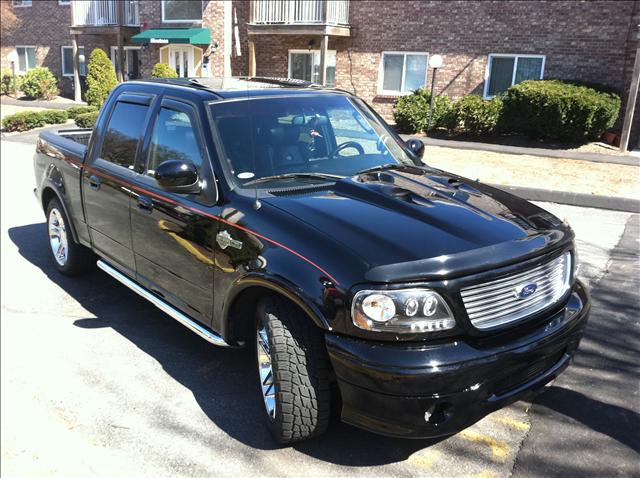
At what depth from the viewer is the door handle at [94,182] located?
486 centimetres

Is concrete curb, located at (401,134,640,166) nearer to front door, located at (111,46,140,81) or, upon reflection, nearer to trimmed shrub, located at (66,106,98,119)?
trimmed shrub, located at (66,106,98,119)

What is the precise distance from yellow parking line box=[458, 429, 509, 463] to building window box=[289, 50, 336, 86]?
1913cm

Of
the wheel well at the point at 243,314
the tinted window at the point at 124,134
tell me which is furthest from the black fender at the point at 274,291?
the tinted window at the point at 124,134

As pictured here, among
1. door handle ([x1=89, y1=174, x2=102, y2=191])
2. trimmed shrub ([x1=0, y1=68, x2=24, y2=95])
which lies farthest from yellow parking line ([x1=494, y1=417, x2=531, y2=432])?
trimmed shrub ([x1=0, y1=68, x2=24, y2=95])

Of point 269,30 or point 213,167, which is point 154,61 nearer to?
point 269,30

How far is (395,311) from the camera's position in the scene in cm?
275

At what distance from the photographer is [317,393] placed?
9.89 feet

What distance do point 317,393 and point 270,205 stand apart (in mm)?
1065

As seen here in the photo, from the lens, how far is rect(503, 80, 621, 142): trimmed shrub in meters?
14.8

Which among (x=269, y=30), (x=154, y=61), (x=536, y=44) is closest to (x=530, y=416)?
(x=536, y=44)

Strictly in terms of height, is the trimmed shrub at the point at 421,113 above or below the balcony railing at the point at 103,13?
below

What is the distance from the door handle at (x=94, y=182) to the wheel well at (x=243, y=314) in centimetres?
206

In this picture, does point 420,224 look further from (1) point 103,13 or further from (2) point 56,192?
(1) point 103,13

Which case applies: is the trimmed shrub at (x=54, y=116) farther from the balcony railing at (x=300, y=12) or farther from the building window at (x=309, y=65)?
the building window at (x=309, y=65)
